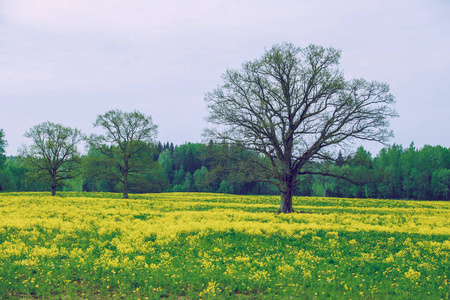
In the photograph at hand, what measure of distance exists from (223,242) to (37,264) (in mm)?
7394

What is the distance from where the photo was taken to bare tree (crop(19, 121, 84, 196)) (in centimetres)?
5656

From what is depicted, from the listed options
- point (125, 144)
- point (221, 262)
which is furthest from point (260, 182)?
point (221, 262)

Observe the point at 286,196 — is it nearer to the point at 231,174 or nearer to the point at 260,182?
the point at 231,174

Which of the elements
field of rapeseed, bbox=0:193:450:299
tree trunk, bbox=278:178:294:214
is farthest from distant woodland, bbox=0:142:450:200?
field of rapeseed, bbox=0:193:450:299

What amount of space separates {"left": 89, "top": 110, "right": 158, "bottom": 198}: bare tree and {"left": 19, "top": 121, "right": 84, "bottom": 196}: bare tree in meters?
6.20

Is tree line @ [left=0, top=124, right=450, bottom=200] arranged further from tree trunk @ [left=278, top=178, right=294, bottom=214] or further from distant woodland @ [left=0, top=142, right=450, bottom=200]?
tree trunk @ [left=278, top=178, right=294, bottom=214]

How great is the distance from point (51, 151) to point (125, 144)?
13.3 meters

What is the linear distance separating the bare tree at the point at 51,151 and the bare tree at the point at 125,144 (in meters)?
6.20

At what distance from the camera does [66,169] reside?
197 ft

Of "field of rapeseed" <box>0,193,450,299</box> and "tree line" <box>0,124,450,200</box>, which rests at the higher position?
"tree line" <box>0,124,450,200</box>

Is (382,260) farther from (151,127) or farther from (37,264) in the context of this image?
(151,127)

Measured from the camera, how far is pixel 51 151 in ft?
188

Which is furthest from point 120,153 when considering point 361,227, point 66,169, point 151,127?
point 361,227

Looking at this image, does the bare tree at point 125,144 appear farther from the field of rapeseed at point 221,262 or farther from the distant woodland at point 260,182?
the field of rapeseed at point 221,262
